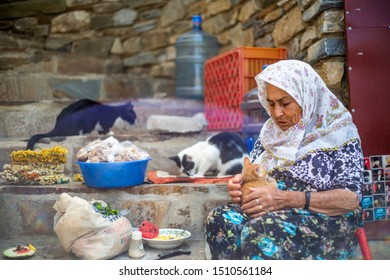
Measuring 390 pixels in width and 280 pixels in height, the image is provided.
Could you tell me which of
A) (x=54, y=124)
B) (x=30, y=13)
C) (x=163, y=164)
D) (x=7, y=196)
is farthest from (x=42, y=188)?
(x=30, y=13)

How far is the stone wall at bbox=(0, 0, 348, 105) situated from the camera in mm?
1658

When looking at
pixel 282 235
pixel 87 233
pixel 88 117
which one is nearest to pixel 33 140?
pixel 87 233

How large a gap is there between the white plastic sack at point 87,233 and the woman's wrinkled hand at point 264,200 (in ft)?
1.59

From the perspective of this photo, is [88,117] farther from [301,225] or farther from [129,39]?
→ [301,225]

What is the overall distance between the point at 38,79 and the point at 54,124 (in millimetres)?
637

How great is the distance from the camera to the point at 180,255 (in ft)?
4.66

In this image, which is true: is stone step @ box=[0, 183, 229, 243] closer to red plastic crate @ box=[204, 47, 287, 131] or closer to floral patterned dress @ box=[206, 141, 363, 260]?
floral patterned dress @ box=[206, 141, 363, 260]

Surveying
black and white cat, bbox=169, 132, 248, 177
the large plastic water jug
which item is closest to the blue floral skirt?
black and white cat, bbox=169, 132, 248, 177

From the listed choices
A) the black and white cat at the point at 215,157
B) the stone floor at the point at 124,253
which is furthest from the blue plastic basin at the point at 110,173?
the black and white cat at the point at 215,157

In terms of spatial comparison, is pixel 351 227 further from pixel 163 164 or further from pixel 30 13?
pixel 30 13

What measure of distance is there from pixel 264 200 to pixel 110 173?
61 centimetres

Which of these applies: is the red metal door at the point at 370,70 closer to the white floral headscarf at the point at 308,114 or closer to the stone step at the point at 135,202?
the white floral headscarf at the point at 308,114

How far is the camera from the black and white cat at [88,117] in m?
2.01
